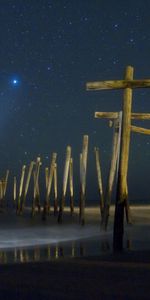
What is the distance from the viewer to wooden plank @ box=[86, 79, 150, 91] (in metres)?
8.05

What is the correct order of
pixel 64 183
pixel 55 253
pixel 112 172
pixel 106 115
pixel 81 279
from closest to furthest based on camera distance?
pixel 81 279 → pixel 55 253 → pixel 106 115 → pixel 112 172 → pixel 64 183

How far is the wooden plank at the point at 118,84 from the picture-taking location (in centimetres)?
805

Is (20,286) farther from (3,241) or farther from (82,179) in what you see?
(82,179)

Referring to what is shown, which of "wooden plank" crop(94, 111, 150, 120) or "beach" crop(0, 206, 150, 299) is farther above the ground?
"wooden plank" crop(94, 111, 150, 120)

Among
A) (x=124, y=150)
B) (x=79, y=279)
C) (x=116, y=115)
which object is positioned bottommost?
(x=79, y=279)

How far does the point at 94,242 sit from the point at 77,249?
1361mm

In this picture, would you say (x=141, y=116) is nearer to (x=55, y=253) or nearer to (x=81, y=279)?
(x=55, y=253)

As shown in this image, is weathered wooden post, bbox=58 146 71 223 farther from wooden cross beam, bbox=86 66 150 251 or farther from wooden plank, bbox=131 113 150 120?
wooden cross beam, bbox=86 66 150 251

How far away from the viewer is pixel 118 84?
26.8ft

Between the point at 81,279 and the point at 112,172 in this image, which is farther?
the point at 112,172

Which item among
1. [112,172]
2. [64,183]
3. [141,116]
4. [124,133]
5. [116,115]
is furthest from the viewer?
[64,183]

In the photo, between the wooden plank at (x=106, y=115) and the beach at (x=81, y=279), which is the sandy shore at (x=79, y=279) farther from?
the wooden plank at (x=106, y=115)

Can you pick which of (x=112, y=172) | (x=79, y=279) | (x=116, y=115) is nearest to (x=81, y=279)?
(x=79, y=279)

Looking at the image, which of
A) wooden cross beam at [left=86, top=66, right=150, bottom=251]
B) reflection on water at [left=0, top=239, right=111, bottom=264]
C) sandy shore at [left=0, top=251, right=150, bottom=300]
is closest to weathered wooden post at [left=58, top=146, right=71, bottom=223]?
reflection on water at [left=0, top=239, right=111, bottom=264]
